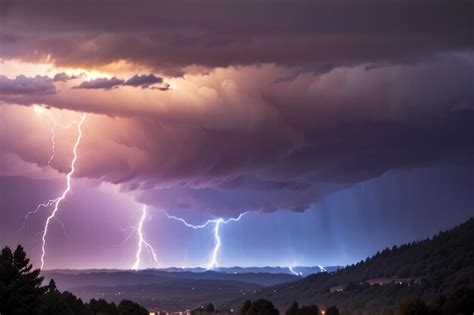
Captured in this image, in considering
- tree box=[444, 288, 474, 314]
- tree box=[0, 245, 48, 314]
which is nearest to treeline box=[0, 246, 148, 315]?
tree box=[0, 245, 48, 314]

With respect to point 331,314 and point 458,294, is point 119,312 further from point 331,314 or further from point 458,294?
point 458,294

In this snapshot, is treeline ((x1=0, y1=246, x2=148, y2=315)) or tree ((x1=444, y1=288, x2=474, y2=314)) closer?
treeline ((x1=0, y1=246, x2=148, y2=315))

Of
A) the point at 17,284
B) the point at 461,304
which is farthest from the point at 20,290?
the point at 461,304

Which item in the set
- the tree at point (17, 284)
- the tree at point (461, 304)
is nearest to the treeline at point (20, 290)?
the tree at point (17, 284)

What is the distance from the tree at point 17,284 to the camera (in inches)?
4877

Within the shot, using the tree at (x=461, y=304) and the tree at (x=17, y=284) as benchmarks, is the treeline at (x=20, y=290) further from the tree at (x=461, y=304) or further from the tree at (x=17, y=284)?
the tree at (x=461, y=304)

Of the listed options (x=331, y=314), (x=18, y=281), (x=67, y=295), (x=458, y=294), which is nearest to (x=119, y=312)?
(x=67, y=295)

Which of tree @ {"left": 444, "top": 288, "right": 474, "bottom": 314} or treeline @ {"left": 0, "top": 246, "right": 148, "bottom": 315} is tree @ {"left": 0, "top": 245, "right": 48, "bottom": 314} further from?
tree @ {"left": 444, "top": 288, "right": 474, "bottom": 314}

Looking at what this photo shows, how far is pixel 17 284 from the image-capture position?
12731 cm

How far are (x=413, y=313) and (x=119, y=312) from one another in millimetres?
56209

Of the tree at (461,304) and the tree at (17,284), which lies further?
the tree at (461,304)

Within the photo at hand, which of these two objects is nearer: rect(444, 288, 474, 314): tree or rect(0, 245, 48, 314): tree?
rect(0, 245, 48, 314): tree

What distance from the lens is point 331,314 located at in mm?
198250

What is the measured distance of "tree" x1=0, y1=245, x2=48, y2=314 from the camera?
123875 mm
